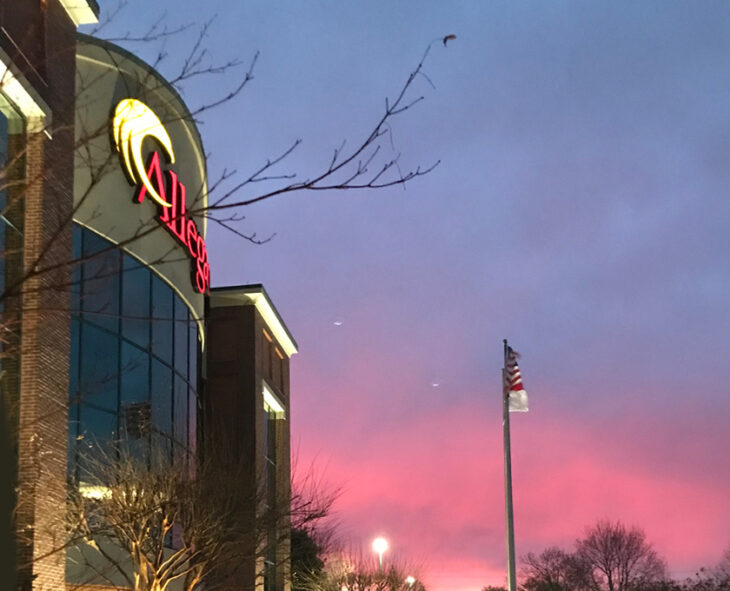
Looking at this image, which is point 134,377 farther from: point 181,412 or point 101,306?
point 101,306

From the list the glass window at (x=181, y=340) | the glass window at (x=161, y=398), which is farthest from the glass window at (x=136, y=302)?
the glass window at (x=181, y=340)

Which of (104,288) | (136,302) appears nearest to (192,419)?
(136,302)

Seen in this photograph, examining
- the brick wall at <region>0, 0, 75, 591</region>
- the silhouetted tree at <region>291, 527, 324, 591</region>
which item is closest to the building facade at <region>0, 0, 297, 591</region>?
the brick wall at <region>0, 0, 75, 591</region>

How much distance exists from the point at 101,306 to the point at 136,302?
18.3ft

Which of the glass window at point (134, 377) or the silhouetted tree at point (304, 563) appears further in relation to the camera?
the silhouetted tree at point (304, 563)

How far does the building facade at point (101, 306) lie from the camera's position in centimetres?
1820

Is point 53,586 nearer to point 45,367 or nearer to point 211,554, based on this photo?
point 45,367

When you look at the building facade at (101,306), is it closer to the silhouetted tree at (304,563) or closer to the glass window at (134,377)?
the glass window at (134,377)

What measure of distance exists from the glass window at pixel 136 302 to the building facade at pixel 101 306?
0.06 m

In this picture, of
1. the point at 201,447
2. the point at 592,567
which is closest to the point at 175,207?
the point at 201,447

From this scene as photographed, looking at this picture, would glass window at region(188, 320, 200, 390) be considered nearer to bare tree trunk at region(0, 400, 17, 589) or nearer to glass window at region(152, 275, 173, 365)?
glass window at region(152, 275, 173, 365)

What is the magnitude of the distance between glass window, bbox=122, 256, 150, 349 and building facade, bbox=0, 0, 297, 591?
0.20 feet

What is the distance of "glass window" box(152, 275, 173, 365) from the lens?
29531 mm

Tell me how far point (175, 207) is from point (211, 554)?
975 cm
